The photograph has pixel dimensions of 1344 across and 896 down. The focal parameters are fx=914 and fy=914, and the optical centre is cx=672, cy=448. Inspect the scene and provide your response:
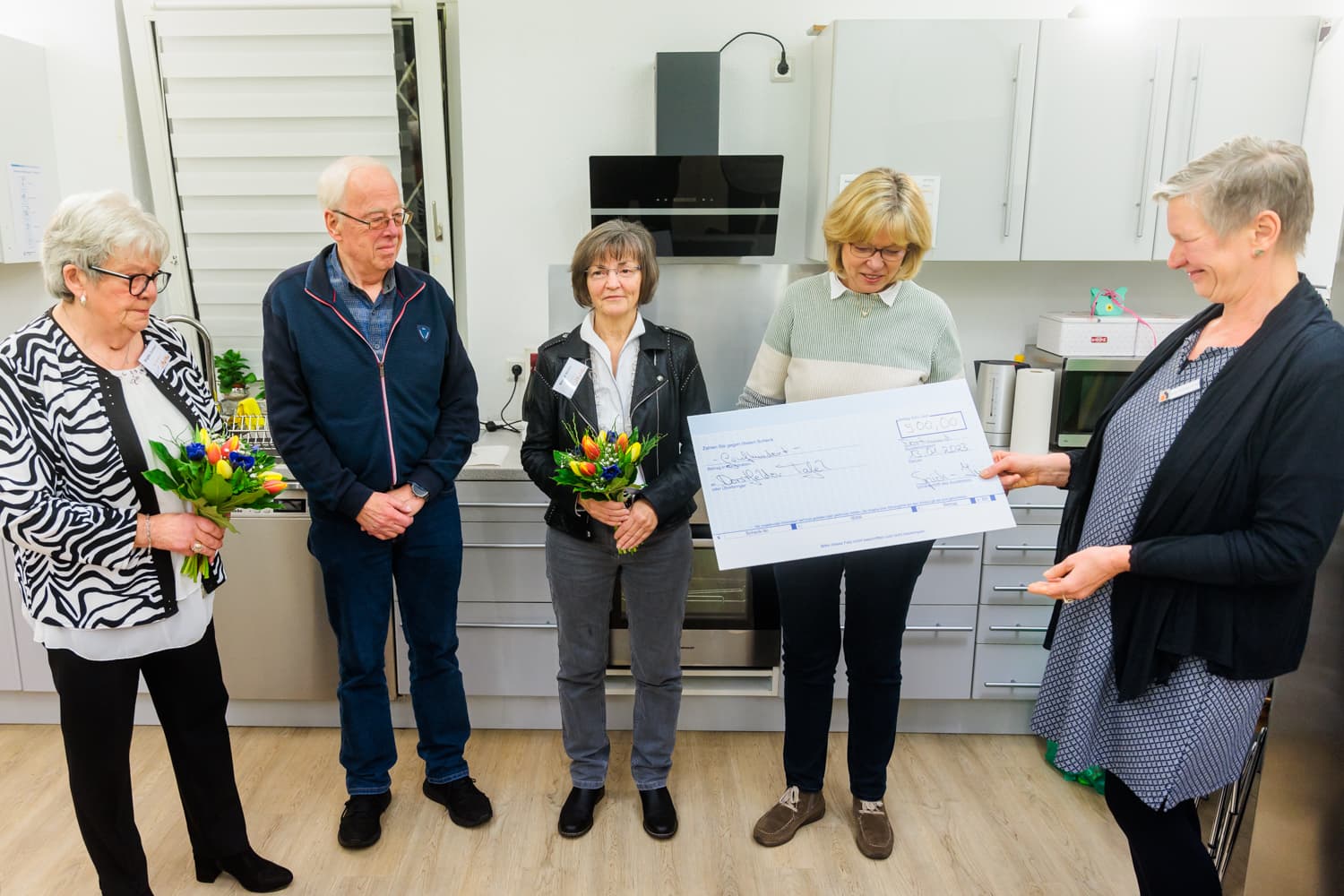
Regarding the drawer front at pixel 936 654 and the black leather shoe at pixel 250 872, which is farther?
the drawer front at pixel 936 654

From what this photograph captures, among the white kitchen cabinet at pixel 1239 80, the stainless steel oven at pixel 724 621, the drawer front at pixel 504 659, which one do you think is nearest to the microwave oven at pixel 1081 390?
the white kitchen cabinet at pixel 1239 80

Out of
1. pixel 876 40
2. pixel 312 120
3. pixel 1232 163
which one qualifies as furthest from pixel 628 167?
pixel 1232 163

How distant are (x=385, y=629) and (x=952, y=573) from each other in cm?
165

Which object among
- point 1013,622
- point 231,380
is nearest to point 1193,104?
point 1013,622

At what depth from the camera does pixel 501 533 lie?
108 inches

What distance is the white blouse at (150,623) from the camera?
5.75ft

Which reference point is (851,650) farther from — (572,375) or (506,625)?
(506,625)

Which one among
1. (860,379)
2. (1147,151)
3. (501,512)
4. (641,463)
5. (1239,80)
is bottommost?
(501,512)

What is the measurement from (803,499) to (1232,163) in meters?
1.02

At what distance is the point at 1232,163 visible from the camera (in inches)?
52.4

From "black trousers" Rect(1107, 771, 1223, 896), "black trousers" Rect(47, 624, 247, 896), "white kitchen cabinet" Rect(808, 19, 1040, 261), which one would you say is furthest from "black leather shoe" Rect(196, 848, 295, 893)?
"white kitchen cabinet" Rect(808, 19, 1040, 261)

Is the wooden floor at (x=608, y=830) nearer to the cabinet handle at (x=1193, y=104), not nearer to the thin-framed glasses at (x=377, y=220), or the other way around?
the thin-framed glasses at (x=377, y=220)

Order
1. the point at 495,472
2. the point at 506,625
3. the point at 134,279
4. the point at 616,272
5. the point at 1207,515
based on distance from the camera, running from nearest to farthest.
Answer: the point at 1207,515 < the point at 134,279 < the point at 616,272 < the point at 495,472 < the point at 506,625

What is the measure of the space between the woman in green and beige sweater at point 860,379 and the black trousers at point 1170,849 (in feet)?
2.31
